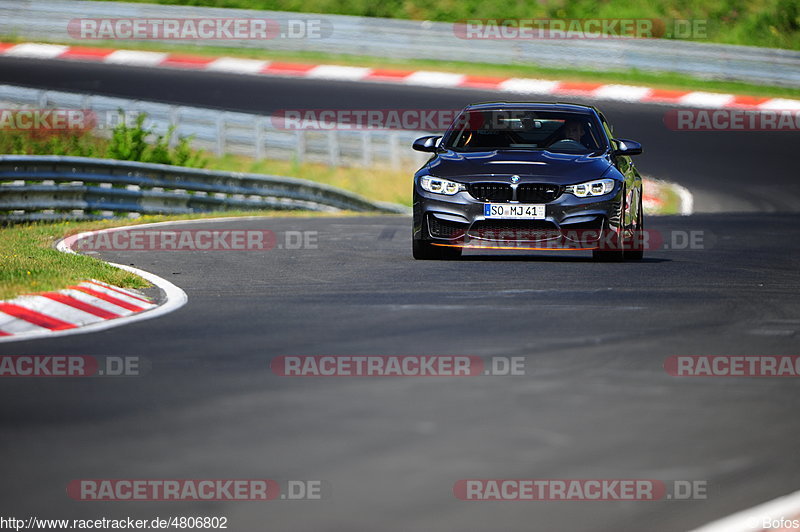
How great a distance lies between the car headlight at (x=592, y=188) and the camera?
→ 12.7 metres

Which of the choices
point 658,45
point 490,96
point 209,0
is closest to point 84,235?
point 490,96

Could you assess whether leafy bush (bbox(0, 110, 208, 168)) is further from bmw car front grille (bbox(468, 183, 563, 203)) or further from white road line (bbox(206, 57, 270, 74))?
bmw car front grille (bbox(468, 183, 563, 203))

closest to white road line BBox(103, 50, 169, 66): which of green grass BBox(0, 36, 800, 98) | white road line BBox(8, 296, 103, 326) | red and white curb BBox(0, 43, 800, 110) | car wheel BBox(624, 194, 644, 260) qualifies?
red and white curb BBox(0, 43, 800, 110)

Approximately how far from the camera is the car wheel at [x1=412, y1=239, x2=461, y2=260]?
13.3 m

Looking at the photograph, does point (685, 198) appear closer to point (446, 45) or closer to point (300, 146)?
point (300, 146)

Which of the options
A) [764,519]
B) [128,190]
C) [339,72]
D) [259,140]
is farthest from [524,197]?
[339,72]

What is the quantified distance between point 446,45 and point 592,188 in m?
24.8

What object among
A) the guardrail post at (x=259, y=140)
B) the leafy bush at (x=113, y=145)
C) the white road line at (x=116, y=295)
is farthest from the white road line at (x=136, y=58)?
the white road line at (x=116, y=295)

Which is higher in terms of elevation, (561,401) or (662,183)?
(561,401)

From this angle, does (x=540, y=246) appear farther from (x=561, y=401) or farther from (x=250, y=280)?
(x=561, y=401)

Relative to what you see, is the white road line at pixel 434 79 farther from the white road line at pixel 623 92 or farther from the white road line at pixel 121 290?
the white road line at pixel 121 290

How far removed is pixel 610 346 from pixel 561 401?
1661 mm

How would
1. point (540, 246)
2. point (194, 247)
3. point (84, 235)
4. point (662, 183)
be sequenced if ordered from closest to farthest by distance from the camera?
point (540, 246)
point (194, 247)
point (84, 235)
point (662, 183)

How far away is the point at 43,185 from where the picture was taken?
64.7 feet
